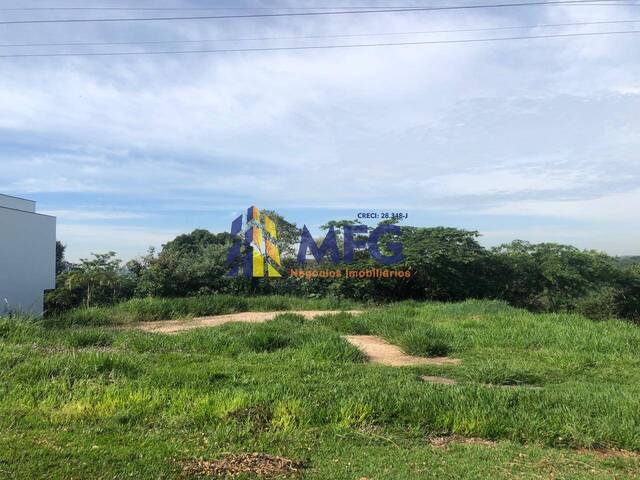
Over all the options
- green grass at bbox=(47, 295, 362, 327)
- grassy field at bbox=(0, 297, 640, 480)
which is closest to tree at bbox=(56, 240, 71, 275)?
green grass at bbox=(47, 295, 362, 327)

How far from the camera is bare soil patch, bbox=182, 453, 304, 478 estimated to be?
2844 millimetres

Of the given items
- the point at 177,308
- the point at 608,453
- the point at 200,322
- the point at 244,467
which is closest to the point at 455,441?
the point at 608,453

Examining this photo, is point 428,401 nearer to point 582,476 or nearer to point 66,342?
point 582,476

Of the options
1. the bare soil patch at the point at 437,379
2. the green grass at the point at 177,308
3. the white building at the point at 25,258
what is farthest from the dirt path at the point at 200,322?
the bare soil patch at the point at 437,379

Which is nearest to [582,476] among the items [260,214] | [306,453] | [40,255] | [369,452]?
[369,452]

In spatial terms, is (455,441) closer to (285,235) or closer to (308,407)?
(308,407)

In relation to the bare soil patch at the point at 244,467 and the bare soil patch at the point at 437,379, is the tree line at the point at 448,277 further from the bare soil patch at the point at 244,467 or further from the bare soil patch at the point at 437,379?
the bare soil patch at the point at 244,467

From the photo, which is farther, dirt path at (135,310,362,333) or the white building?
the white building

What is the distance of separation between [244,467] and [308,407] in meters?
1.17

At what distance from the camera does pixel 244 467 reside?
2.92 meters
